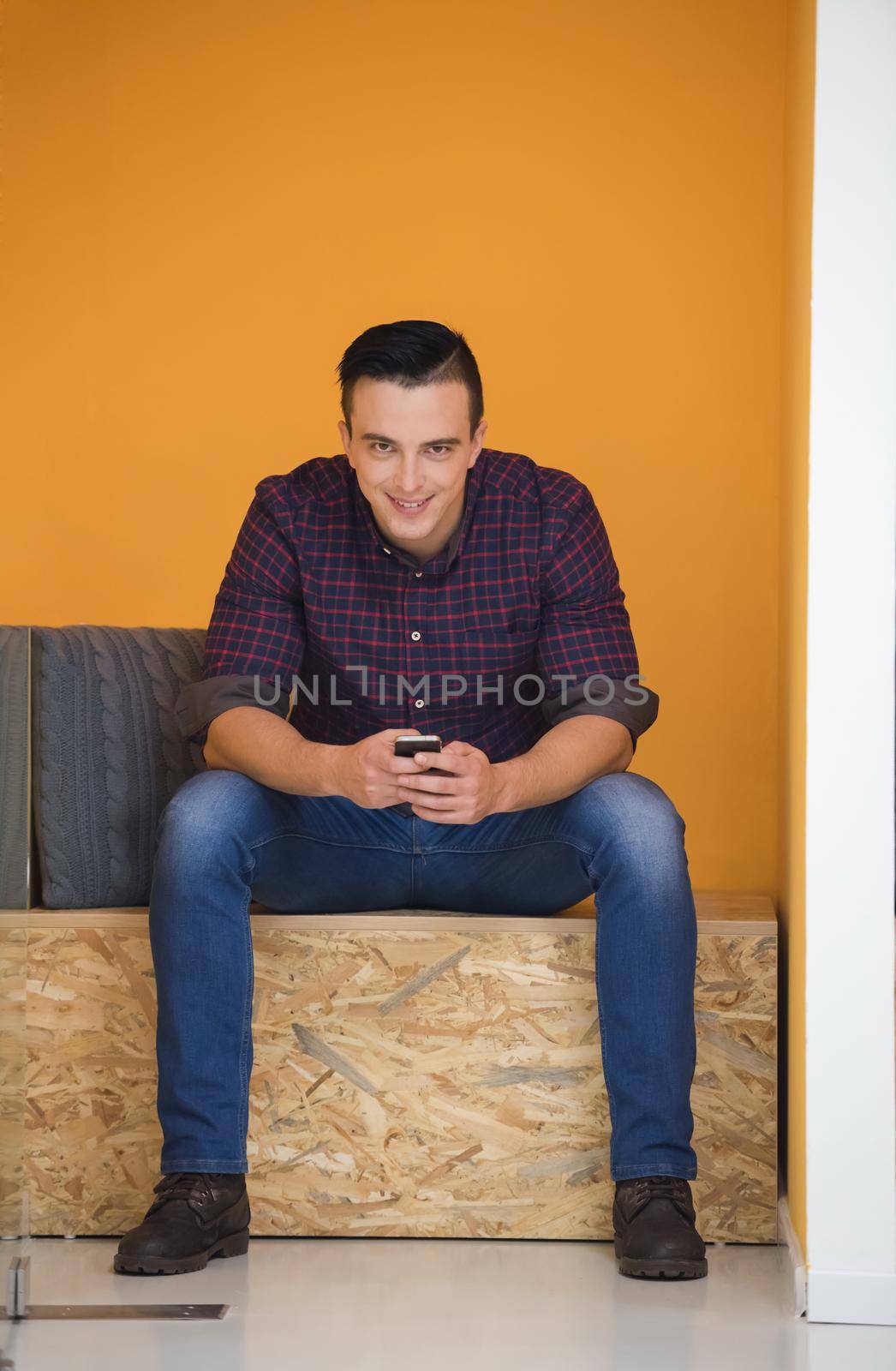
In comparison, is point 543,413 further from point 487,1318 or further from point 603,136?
point 487,1318

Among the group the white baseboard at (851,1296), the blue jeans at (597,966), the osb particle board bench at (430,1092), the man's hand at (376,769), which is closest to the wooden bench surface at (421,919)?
the osb particle board bench at (430,1092)

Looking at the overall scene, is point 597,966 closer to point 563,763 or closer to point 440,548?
point 563,763

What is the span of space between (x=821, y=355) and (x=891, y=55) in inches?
13.2

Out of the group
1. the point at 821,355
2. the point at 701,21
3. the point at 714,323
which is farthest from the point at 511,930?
the point at 701,21

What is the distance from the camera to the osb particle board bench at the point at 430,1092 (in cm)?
205

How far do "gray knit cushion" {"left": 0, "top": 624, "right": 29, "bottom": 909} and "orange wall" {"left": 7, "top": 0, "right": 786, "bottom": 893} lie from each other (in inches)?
53.2

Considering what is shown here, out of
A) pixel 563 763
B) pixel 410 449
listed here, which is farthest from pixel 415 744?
pixel 410 449

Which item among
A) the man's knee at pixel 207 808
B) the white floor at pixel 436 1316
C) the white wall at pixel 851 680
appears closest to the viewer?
the white floor at pixel 436 1316

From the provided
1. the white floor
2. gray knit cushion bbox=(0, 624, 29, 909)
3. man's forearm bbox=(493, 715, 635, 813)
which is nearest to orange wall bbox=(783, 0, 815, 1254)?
the white floor

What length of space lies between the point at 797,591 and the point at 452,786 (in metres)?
0.49

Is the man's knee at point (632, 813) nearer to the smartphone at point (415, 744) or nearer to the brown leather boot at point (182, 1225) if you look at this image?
the smartphone at point (415, 744)

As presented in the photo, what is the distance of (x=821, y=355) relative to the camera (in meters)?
1.71

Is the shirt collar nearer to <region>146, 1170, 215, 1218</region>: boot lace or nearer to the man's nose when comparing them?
the man's nose

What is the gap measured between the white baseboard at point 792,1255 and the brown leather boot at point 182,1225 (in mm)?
683
